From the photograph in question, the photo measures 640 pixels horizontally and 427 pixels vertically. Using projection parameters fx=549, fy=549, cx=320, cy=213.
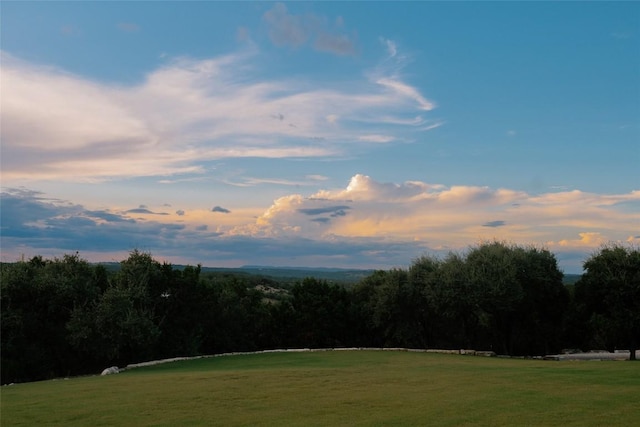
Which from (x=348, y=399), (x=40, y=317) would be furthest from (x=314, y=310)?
(x=348, y=399)

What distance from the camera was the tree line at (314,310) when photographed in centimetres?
3547

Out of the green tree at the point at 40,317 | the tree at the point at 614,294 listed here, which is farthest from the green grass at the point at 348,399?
the tree at the point at 614,294

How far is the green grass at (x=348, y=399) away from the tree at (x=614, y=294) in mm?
17343

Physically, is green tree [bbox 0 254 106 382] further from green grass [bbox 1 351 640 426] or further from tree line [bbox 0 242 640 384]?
green grass [bbox 1 351 640 426]

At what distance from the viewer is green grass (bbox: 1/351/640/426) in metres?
13.5

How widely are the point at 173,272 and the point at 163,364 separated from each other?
11.9 m

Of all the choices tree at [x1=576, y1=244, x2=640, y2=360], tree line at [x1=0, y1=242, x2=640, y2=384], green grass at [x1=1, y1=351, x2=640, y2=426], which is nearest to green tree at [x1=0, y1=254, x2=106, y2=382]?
tree line at [x1=0, y1=242, x2=640, y2=384]

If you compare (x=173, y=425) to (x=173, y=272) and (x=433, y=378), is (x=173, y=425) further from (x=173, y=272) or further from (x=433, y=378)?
(x=173, y=272)

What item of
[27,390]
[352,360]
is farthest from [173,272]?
[27,390]

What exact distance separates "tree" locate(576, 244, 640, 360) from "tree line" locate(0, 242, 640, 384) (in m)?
0.08

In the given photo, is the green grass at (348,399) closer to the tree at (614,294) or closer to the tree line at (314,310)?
the tree line at (314,310)

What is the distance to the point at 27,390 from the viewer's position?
22281 mm

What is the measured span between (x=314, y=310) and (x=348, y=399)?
1486 inches

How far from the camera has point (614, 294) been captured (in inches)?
1532
